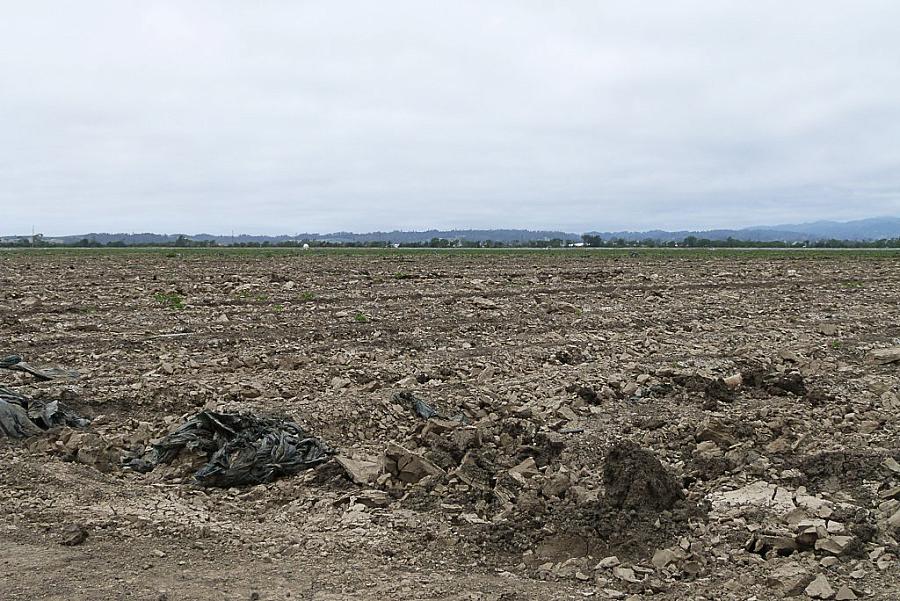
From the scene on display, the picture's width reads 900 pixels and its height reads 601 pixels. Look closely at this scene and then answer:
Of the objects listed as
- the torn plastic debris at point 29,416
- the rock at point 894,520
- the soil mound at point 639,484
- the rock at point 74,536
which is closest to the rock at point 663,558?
the soil mound at point 639,484

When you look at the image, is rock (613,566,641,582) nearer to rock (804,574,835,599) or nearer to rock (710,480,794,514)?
rock (804,574,835,599)

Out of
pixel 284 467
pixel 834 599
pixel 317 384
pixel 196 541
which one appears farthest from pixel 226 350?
pixel 834 599

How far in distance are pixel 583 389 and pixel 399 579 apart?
4.25m

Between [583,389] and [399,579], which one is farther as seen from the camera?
[583,389]

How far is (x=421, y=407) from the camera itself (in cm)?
769

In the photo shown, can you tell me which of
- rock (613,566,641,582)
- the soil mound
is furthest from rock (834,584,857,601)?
the soil mound

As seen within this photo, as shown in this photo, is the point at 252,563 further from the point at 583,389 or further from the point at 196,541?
the point at 583,389

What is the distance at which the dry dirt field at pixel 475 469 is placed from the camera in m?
4.55

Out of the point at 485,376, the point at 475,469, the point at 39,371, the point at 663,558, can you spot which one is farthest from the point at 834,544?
the point at 39,371

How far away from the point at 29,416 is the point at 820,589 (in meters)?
6.70

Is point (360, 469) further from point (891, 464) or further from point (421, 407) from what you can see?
point (891, 464)

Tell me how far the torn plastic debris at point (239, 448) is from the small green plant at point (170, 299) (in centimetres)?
866

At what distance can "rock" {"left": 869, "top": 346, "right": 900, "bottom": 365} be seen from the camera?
984cm

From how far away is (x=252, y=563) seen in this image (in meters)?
4.71
